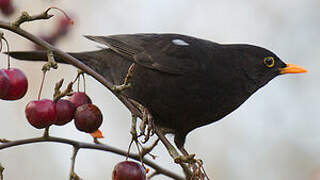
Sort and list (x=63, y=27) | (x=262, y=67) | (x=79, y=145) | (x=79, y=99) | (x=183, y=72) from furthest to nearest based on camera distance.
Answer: (x=262, y=67) < (x=63, y=27) < (x=183, y=72) < (x=79, y=99) < (x=79, y=145)

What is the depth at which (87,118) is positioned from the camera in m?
2.76

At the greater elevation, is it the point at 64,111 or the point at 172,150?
the point at 64,111

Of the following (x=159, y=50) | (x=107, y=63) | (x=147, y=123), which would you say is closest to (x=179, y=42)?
(x=159, y=50)

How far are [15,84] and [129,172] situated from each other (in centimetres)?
72

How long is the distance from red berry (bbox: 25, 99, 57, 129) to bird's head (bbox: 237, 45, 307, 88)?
5.69ft

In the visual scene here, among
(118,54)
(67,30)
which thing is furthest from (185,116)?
(67,30)

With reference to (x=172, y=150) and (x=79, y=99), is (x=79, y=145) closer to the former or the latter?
(x=79, y=99)

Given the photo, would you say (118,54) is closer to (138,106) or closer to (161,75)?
(161,75)

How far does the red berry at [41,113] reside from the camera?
2.62 metres

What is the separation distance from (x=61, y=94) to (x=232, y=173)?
5309mm

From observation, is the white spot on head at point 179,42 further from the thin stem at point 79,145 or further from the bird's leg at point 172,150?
the bird's leg at point 172,150

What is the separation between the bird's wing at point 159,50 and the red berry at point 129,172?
47.7 inches

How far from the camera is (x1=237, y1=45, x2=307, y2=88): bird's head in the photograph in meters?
3.93

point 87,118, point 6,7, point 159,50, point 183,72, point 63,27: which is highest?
point 6,7
